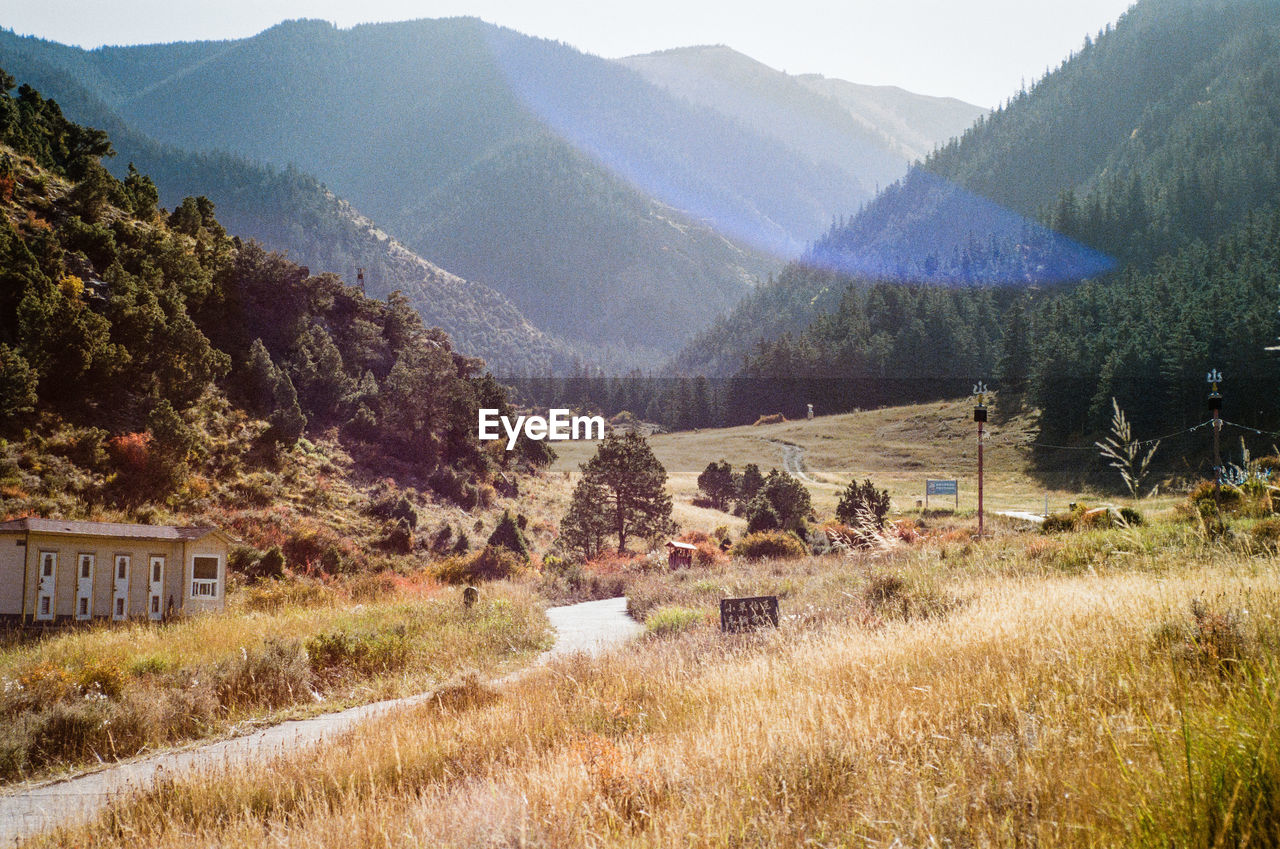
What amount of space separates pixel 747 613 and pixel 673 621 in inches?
115

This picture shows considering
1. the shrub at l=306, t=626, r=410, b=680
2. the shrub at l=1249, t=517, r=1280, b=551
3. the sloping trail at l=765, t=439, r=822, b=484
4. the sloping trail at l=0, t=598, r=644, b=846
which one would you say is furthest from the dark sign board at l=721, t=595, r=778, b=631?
the sloping trail at l=765, t=439, r=822, b=484

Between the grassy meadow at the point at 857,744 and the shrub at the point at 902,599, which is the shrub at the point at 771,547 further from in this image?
the grassy meadow at the point at 857,744

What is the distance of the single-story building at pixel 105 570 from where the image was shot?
1323cm

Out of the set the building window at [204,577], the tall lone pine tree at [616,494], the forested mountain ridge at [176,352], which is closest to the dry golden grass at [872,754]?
the building window at [204,577]

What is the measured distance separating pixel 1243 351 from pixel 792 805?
55.7 m

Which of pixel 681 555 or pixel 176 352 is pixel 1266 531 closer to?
pixel 681 555

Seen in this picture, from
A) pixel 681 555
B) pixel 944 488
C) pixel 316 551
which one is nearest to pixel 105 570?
pixel 316 551

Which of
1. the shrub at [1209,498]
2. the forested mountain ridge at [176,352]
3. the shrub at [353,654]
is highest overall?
the forested mountain ridge at [176,352]

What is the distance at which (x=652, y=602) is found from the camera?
18.4 meters

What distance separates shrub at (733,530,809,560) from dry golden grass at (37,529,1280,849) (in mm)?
18278

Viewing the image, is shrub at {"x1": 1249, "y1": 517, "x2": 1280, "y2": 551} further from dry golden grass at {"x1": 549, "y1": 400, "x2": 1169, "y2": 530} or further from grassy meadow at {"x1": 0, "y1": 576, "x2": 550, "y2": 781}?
dry golden grass at {"x1": 549, "y1": 400, "x2": 1169, "y2": 530}

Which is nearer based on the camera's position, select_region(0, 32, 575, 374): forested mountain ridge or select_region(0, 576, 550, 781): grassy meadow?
select_region(0, 576, 550, 781): grassy meadow

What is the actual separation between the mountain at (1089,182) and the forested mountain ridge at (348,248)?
35.5 m

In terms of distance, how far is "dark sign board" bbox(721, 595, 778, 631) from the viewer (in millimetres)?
10945
